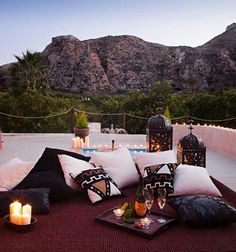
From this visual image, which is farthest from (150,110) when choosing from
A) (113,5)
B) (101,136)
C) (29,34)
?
(29,34)

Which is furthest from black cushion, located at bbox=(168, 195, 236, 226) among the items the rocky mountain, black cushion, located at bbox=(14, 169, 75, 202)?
the rocky mountain

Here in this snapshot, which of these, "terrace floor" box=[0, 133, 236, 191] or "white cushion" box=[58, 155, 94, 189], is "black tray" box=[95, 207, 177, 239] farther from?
"terrace floor" box=[0, 133, 236, 191]

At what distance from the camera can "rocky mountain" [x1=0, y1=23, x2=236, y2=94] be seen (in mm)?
30969

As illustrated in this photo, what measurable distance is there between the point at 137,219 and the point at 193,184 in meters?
0.74

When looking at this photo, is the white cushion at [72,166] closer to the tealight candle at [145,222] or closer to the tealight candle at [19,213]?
the tealight candle at [19,213]

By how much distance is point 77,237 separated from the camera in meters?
2.00

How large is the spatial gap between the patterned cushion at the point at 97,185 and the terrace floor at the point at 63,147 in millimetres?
1790

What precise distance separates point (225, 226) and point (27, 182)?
4.60 feet

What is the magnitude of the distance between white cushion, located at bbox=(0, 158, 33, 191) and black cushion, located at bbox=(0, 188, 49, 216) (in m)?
0.31

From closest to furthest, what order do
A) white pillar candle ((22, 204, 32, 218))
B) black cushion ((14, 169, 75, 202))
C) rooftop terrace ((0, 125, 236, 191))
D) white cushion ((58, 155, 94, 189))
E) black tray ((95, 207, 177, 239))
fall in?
black tray ((95, 207, 177, 239)) < white pillar candle ((22, 204, 32, 218)) < black cushion ((14, 169, 75, 202)) < white cushion ((58, 155, 94, 189)) < rooftop terrace ((0, 125, 236, 191))

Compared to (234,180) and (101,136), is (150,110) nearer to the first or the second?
(101,136)

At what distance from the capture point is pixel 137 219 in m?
2.22

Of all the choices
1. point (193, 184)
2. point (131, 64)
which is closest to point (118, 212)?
point (193, 184)

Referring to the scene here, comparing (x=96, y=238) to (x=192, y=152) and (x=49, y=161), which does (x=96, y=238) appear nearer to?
(x=49, y=161)
